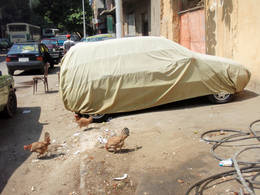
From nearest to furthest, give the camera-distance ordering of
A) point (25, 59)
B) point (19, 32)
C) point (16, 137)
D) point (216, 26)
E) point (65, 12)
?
1. point (16, 137)
2. point (216, 26)
3. point (25, 59)
4. point (19, 32)
5. point (65, 12)

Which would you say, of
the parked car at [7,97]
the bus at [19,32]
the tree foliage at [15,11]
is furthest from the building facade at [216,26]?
the tree foliage at [15,11]

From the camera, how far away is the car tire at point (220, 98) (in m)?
6.84

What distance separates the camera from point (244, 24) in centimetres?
794

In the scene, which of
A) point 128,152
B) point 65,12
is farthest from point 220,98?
point 65,12

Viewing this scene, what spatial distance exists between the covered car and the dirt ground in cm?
42

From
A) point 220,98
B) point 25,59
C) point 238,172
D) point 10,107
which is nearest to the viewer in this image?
point 238,172

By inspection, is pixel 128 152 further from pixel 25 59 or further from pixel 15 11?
pixel 15 11

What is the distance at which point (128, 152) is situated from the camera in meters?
4.78

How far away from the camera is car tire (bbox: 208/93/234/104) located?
6845mm

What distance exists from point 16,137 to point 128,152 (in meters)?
2.63

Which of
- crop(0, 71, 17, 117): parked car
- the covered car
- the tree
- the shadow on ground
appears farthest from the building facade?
the tree

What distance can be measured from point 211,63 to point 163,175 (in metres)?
3.58

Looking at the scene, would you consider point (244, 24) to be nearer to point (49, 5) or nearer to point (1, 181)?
point (1, 181)

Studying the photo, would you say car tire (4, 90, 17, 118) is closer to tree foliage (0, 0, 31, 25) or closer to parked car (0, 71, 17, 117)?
parked car (0, 71, 17, 117)
